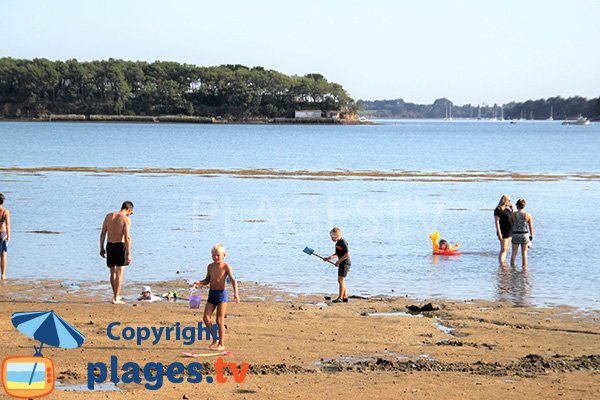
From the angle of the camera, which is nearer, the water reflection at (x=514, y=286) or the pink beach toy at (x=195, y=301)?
the pink beach toy at (x=195, y=301)

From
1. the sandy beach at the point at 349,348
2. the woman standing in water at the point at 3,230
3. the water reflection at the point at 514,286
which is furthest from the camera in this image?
the woman standing in water at the point at 3,230

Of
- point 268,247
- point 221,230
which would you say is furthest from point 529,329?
point 221,230

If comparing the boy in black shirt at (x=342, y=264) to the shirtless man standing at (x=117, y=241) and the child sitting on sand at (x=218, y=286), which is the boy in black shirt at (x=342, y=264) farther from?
the child sitting on sand at (x=218, y=286)

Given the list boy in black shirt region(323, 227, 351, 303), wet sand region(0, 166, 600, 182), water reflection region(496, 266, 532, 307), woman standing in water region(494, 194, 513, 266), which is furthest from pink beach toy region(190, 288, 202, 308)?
wet sand region(0, 166, 600, 182)

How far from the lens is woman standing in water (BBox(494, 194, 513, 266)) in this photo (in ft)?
67.9

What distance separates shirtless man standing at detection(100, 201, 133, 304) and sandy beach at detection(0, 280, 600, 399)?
52 cm

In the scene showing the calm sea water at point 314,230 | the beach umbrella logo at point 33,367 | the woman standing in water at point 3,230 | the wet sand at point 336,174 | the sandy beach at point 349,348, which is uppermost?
the beach umbrella logo at point 33,367

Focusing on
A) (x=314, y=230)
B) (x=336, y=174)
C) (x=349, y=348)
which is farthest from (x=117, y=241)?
(x=336, y=174)

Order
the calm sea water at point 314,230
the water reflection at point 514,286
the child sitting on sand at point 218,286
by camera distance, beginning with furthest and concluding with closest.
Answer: the calm sea water at point 314,230
the water reflection at point 514,286
the child sitting on sand at point 218,286

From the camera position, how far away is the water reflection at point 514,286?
1697cm

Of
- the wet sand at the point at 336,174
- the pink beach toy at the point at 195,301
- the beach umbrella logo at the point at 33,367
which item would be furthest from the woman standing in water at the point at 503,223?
the wet sand at the point at 336,174

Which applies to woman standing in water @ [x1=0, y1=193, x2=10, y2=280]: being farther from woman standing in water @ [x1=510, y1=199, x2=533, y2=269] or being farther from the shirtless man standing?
woman standing in water @ [x1=510, y1=199, x2=533, y2=269]

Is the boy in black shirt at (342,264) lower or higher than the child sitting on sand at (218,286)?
lower

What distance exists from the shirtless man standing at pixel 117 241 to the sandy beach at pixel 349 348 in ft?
1.70
